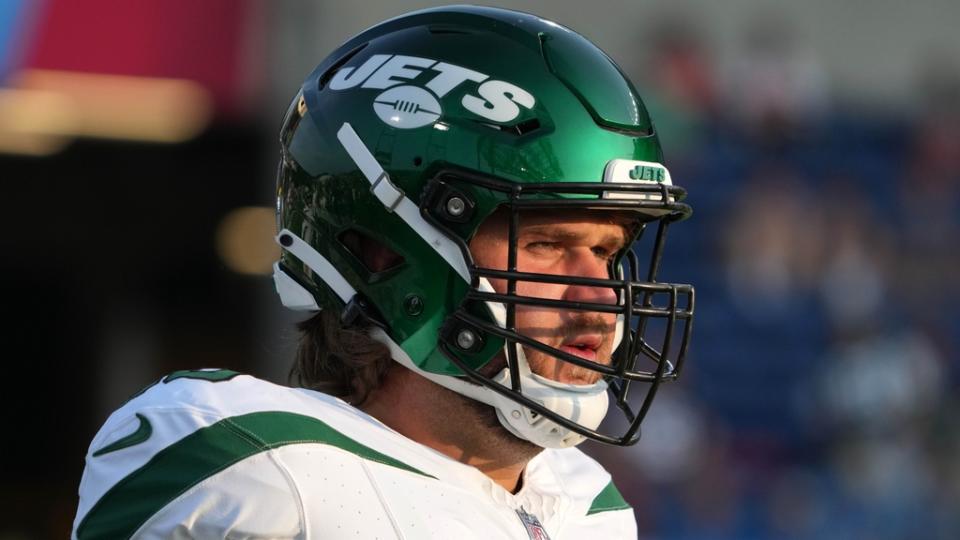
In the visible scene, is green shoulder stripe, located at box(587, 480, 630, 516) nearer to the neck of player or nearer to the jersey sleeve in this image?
the neck of player

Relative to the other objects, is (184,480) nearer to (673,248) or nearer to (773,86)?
(673,248)

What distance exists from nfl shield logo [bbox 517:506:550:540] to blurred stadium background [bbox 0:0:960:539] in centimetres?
320

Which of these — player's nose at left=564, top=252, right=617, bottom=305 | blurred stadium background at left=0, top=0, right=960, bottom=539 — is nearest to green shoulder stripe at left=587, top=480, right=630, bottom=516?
player's nose at left=564, top=252, right=617, bottom=305

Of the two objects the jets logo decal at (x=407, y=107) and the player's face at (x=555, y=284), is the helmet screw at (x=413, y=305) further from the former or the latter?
the jets logo decal at (x=407, y=107)

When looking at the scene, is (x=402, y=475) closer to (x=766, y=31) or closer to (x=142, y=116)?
(x=142, y=116)

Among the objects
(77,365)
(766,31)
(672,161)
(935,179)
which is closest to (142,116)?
(77,365)

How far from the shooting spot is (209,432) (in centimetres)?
154

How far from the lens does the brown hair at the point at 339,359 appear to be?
1.82 meters

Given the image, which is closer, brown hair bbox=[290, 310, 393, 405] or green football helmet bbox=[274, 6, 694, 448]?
green football helmet bbox=[274, 6, 694, 448]

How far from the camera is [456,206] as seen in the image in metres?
1.73

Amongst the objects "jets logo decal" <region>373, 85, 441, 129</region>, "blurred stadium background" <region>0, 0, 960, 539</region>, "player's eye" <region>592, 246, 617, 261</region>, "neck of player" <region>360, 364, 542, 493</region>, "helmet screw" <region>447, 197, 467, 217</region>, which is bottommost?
"blurred stadium background" <region>0, 0, 960, 539</region>

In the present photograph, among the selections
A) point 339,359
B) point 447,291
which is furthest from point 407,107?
point 339,359

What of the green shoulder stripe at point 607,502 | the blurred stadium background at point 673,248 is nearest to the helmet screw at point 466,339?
the green shoulder stripe at point 607,502

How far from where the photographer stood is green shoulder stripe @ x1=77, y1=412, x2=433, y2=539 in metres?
1.51
